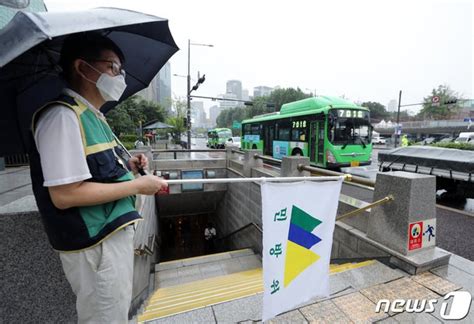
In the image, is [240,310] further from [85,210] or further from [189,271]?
[189,271]

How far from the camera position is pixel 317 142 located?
11016mm

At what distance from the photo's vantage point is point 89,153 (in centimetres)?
120

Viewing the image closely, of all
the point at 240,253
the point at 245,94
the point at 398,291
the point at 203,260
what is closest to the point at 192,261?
the point at 203,260

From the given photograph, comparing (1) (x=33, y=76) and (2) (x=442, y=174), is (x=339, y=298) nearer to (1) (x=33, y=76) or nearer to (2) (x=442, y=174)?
(1) (x=33, y=76)

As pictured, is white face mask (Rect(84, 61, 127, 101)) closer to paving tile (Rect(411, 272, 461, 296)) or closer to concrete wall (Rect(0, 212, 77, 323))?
concrete wall (Rect(0, 212, 77, 323))

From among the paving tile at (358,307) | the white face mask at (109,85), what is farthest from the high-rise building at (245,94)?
the white face mask at (109,85)

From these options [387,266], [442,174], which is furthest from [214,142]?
[387,266]

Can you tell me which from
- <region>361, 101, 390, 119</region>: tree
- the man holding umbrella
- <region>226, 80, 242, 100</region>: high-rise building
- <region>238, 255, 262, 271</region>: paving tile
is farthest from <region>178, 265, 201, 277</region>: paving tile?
<region>226, 80, 242, 100</region>: high-rise building

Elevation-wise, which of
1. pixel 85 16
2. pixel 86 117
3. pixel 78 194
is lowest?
pixel 78 194

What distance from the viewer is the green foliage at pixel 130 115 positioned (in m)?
19.2

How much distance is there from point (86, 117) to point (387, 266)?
11.6 feet

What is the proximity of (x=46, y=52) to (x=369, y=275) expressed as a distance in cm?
372

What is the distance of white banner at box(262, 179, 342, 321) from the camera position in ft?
5.95

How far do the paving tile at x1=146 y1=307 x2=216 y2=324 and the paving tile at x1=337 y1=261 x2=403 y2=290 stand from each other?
1.61m
